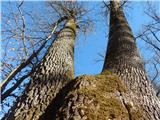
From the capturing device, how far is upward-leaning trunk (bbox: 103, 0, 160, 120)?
367 cm

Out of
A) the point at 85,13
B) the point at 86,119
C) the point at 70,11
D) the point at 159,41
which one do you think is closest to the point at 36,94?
the point at 86,119

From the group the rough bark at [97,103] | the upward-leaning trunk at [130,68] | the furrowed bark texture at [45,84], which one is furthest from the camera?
the furrowed bark texture at [45,84]

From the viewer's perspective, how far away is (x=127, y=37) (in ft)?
19.4

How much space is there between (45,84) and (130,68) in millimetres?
1512

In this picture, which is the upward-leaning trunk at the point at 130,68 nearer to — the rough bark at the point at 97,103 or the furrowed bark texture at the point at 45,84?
the rough bark at the point at 97,103

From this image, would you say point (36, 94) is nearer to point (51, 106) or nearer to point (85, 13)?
point (51, 106)

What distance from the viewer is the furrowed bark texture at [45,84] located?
393 centimetres

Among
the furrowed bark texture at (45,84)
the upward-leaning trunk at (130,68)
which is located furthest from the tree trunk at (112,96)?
the furrowed bark texture at (45,84)

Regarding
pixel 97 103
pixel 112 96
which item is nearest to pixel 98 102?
pixel 97 103

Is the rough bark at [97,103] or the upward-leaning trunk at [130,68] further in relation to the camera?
the upward-leaning trunk at [130,68]

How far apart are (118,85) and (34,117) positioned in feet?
4.20

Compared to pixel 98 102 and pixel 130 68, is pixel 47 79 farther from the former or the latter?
pixel 98 102

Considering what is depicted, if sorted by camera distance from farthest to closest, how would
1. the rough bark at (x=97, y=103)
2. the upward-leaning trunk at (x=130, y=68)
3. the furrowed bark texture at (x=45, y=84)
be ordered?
the furrowed bark texture at (x=45, y=84)
the upward-leaning trunk at (x=130, y=68)
the rough bark at (x=97, y=103)

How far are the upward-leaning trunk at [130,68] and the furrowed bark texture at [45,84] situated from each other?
858 millimetres
